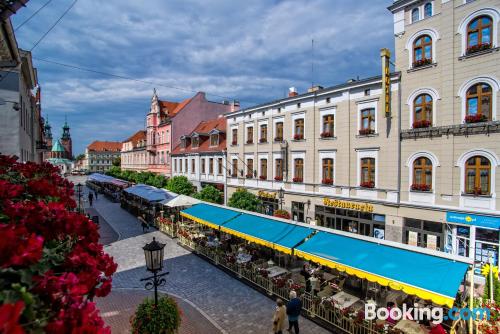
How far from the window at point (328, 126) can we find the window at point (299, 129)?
2014 mm

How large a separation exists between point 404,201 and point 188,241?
13.5 metres

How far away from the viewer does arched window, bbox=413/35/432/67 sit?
16.2 meters

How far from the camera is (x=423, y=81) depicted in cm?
1636

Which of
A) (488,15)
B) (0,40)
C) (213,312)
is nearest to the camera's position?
(213,312)

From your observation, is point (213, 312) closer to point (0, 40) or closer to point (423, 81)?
point (0, 40)

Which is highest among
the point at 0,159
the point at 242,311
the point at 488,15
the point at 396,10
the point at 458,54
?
the point at 396,10

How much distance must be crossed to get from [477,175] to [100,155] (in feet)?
458

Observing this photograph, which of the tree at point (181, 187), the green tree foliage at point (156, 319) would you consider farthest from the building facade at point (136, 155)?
the green tree foliage at point (156, 319)

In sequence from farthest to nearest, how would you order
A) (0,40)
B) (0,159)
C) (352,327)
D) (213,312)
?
(0,40)
(213,312)
(352,327)
(0,159)

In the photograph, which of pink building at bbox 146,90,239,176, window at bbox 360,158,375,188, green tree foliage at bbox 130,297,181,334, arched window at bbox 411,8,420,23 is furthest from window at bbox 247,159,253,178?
green tree foliage at bbox 130,297,181,334

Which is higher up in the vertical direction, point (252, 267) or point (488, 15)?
point (488, 15)

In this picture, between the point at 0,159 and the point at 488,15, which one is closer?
the point at 0,159

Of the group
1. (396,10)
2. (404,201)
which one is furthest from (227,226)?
(396,10)

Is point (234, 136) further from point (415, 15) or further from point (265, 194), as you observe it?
point (415, 15)
